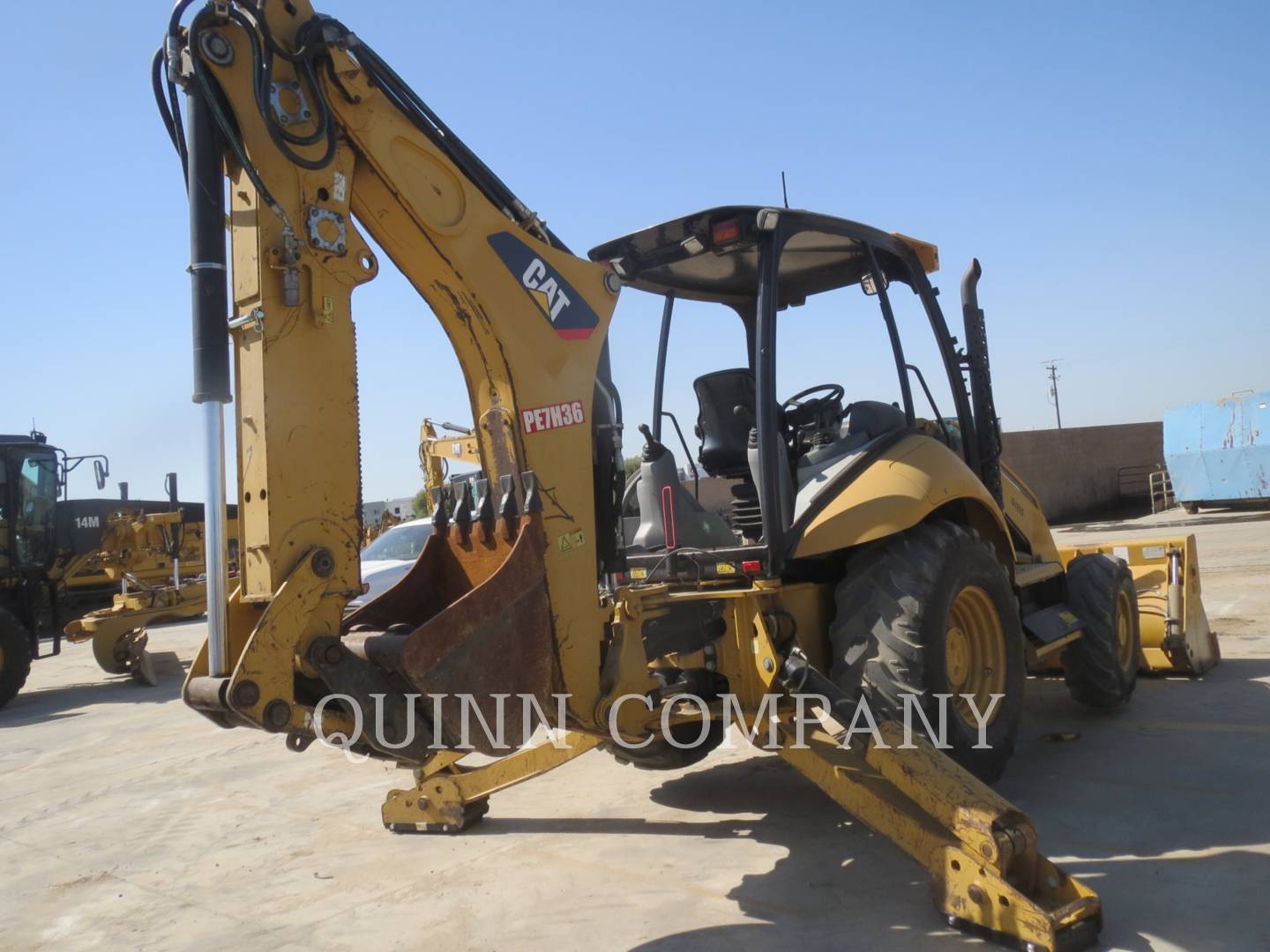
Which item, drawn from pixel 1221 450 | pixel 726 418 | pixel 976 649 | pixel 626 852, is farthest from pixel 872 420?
pixel 1221 450

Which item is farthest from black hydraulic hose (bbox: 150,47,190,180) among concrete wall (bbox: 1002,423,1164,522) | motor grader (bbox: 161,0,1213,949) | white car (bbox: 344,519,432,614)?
concrete wall (bbox: 1002,423,1164,522)

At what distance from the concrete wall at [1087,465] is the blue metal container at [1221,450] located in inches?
156

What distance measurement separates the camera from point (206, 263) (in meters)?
3.06

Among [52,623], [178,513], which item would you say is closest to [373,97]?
[52,623]

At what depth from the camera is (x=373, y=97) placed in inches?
134

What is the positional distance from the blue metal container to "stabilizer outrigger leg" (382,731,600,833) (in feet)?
72.8

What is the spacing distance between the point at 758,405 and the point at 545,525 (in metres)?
1.40

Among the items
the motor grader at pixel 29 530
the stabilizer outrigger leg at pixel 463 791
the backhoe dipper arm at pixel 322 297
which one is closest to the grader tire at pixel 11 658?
the motor grader at pixel 29 530

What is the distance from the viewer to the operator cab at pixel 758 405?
455cm

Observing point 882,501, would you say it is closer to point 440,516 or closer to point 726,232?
point 726,232

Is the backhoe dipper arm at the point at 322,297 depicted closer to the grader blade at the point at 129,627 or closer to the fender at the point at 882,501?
the fender at the point at 882,501

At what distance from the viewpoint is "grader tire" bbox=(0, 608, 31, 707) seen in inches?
438

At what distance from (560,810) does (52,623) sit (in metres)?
10.8

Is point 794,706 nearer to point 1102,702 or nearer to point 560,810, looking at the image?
point 560,810
